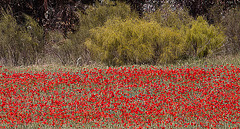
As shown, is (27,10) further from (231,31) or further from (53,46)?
(231,31)

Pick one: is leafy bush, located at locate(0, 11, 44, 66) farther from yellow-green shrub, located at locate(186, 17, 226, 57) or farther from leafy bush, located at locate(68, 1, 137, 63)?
yellow-green shrub, located at locate(186, 17, 226, 57)

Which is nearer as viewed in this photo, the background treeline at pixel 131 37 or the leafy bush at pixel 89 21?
the background treeline at pixel 131 37

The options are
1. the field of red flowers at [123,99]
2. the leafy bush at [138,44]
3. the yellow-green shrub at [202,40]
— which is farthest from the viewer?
the yellow-green shrub at [202,40]

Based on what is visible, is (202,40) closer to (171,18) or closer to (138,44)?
(171,18)

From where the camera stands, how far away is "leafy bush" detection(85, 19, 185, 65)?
934cm

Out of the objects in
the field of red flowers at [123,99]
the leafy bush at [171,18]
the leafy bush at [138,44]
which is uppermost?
the leafy bush at [171,18]

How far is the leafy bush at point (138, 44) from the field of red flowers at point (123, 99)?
1577mm

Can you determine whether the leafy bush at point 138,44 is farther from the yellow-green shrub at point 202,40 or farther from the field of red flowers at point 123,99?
the field of red flowers at point 123,99

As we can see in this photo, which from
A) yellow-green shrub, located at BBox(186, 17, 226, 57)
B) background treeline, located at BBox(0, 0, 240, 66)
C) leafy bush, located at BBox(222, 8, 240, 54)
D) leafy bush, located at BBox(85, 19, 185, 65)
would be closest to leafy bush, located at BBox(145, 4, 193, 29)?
background treeline, located at BBox(0, 0, 240, 66)

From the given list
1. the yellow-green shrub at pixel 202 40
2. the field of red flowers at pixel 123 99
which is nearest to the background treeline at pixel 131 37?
the yellow-green shrub at pixel 202 40

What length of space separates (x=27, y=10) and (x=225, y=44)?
8664 millimetres

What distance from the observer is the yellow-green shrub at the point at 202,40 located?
32.3ft

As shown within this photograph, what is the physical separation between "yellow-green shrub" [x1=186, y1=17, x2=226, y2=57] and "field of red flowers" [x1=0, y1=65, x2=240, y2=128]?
2131 mm

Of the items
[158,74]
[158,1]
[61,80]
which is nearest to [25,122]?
[61,80]
